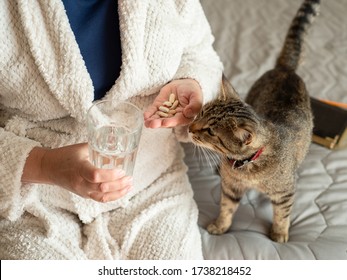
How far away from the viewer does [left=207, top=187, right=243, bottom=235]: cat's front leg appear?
3.45 feet

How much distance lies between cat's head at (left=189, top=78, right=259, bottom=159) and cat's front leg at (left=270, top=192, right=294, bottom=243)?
0.60 ft

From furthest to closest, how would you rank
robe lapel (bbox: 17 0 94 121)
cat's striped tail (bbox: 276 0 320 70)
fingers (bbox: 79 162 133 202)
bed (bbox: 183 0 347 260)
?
cat's striped tail (bbox: 276 0 320 70)
bed (bbox: 183 0 347 260)
robe lapel (bbox: 17 0 94 121)
fingers (bbox: 79 162 133 202)

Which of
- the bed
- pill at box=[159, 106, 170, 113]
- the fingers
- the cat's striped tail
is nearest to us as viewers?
the fingers

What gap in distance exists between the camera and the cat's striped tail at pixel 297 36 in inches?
49.8

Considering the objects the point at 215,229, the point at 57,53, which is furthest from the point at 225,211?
the point at 57,53

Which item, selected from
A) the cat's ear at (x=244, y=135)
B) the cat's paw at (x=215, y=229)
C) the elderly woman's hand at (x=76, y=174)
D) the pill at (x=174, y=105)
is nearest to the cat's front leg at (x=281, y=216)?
the cat's paw at (x=215, y=229)

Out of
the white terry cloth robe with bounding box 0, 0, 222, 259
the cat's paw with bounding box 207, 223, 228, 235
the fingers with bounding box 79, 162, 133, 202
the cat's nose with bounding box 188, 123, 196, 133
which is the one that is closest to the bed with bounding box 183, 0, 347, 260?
the cat's paw with bounding box 207, 223, 228, 235

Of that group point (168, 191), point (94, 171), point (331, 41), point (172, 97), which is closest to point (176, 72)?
point (172, 97)

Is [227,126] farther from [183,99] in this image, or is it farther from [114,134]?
[114,134]

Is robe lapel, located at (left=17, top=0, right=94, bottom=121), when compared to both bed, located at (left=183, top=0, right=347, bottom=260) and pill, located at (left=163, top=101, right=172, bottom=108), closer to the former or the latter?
pill, located at (left=163, top=101, right=172, bottom=108)

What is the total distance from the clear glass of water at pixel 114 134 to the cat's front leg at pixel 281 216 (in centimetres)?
43

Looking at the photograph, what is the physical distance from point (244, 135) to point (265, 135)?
8 centimetres

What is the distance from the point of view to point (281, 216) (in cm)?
102

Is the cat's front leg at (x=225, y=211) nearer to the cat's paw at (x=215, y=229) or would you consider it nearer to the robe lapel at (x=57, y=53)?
the cat's paw at (x=215, y=229)
